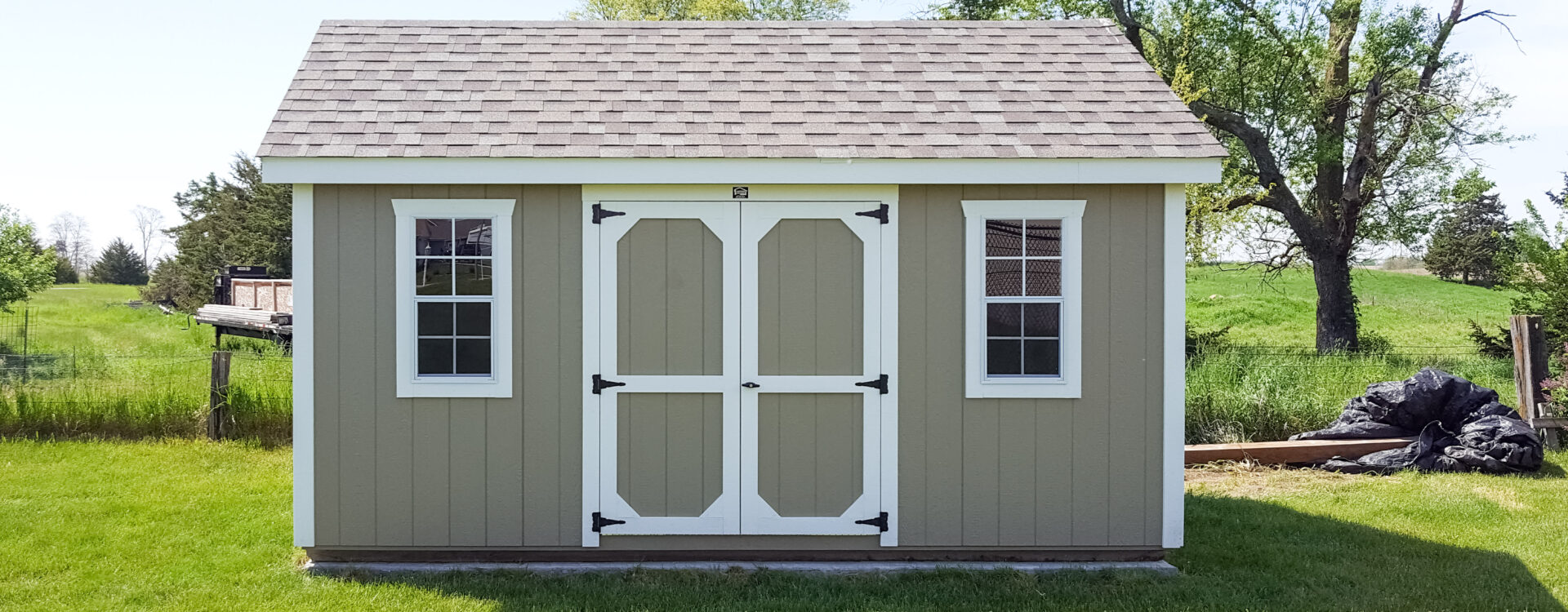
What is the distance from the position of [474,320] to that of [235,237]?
2710cm

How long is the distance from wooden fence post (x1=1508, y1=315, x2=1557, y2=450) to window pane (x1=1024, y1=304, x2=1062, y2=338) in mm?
5579

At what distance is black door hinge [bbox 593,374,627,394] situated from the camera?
5.48m

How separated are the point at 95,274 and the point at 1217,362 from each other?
46.8 m

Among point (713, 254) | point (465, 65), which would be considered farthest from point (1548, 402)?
point (465, 65)

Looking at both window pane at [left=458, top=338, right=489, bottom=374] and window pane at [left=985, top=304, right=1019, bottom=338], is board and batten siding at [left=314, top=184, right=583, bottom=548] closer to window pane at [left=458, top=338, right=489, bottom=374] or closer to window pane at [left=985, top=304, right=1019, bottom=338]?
window pane at [left=458, top=338, right=489, bottom=374]

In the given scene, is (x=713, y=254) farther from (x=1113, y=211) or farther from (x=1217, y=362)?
(x=1217, y=362)

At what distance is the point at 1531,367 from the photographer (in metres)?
8.74

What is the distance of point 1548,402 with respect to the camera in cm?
883

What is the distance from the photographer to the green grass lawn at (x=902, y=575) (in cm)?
493

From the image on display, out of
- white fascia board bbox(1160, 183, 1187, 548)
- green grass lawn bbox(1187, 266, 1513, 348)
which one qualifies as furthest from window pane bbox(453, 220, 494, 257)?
green grass lawn bbox(1187, 266, 1513, 348)

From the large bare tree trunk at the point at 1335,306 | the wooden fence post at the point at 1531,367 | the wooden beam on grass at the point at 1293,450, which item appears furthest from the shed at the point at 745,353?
the large bare tree trunk at the point at 1335,306

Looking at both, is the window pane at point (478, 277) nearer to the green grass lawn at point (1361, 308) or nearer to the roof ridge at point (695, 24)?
the roof ridge at point (695, 24)

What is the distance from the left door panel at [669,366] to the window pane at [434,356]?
0.77 m

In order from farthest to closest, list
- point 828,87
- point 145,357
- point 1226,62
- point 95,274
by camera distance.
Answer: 1. point 95,274
2. point 1226,62
3. point 145,357
4. point 828,87
